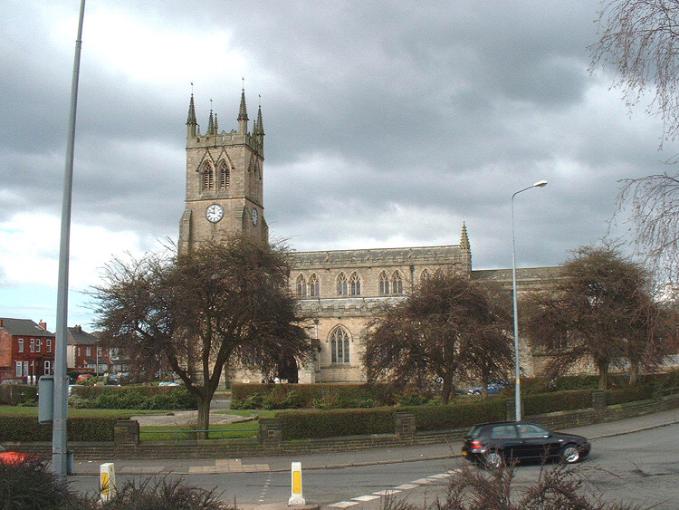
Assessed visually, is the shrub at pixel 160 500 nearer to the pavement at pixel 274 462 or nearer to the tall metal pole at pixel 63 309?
the tall metal pole at pixel 63 309

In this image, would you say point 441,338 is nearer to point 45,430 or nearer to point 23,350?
point 45,430

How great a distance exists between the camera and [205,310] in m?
24.4

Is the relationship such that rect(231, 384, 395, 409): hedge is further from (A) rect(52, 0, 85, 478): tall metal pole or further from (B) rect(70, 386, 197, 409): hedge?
(A) rect(52, 0, 85, 478): tall metal pole

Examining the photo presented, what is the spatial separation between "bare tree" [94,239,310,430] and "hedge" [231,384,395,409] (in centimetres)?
1330

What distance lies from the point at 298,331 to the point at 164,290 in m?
5.53

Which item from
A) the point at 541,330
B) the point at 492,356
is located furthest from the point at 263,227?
the point at 492,356

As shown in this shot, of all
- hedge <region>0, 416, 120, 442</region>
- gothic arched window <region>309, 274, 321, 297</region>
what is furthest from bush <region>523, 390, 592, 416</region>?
gothic arched window <region>309, 274, 321, 297</region>

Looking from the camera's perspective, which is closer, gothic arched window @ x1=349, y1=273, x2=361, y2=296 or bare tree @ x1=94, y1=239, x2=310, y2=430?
bare tree @ x1=94, y1=239, x2=310, y2=430

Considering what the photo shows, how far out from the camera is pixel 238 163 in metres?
66.1

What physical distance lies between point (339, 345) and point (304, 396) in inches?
769

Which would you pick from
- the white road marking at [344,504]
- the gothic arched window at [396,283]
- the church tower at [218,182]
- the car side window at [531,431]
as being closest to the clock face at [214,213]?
the church tower at [218,182]

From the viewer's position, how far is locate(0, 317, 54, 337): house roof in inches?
3073

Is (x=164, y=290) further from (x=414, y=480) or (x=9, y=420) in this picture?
(x=414, y=480)

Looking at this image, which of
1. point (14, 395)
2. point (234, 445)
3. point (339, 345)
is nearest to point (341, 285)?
point (339, 345)
